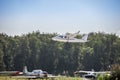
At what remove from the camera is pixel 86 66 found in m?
77.4

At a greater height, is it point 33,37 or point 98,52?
point 33,37

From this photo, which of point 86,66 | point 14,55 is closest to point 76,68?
point 86,66

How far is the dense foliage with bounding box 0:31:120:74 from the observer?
74000 mm

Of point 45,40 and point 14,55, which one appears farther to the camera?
point 45,40

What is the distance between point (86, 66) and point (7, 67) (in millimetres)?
19276

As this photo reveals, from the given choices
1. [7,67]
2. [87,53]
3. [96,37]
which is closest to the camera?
[7,67]

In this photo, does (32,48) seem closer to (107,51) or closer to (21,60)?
(21,60)

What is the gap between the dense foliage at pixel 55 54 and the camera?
74.0 m

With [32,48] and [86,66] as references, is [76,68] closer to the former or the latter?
[86,66]

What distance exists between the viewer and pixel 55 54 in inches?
3009

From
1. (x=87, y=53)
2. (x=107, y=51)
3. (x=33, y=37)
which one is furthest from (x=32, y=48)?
(x=107, y=51)

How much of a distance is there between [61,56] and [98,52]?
9.67 meters

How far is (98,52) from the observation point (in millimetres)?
78750

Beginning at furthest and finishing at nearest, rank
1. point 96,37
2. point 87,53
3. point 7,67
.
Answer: point 96,37 < point 87,53 < point 7,67
